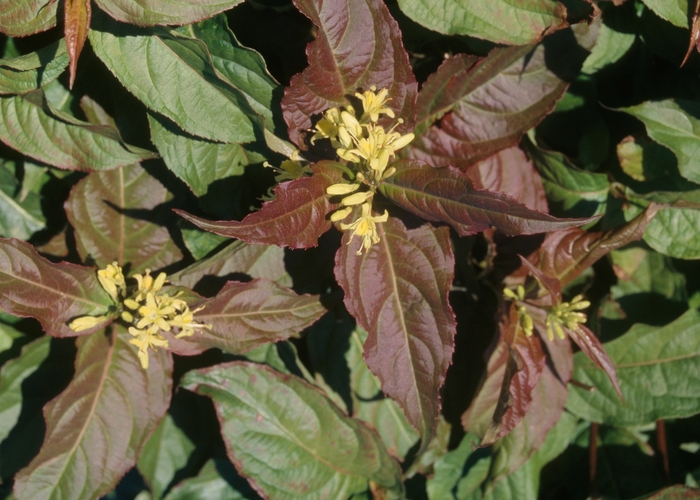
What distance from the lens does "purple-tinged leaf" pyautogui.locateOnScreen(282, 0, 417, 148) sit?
944 millimetres

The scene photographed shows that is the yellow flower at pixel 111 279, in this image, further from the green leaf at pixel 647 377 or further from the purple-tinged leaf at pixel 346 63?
the green leaf at pixel 647 377

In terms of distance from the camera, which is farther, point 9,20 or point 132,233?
point 132,233

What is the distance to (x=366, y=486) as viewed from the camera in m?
1.51

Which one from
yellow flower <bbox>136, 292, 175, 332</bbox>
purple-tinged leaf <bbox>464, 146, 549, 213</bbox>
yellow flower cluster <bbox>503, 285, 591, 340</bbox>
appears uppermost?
purple-tinged leaf <bbox>464, 146, 549, 213</bbox>

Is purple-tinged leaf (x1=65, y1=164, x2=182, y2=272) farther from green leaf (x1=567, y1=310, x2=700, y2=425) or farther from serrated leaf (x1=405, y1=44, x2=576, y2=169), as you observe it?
green leaf (x1=567, y1=310, x2=700, y2=425)

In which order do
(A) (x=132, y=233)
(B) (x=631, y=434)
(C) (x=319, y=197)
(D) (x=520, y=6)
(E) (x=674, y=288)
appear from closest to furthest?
(C) (x=319, y=197)
(D) (x=520, y=6)
(A) (x=132, y=233)
(E) (x=674, y=288)
(B) (x=631, y=434)

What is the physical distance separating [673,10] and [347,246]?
0.79m

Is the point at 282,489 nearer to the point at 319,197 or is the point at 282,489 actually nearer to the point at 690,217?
the point at 319,197

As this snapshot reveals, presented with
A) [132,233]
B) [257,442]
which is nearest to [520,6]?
[132,233]

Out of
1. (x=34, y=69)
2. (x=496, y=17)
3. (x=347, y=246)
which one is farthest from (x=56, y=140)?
(x=496, y=17)

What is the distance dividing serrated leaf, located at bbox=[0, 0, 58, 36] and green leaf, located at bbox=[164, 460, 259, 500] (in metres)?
1.03

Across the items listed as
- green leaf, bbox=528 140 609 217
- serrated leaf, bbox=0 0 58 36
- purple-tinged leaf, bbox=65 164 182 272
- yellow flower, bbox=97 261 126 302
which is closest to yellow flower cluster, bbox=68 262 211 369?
yellow flower, bbox=97 261 126 302

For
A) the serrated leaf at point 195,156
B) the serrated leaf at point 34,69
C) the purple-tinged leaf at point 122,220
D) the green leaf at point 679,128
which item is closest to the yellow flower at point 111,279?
the purple-tinged leaf at point 122,220

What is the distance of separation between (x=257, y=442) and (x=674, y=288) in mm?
1083
